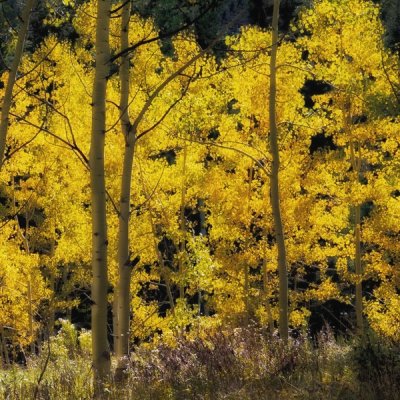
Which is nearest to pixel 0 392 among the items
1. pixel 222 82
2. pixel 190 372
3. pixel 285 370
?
pixel 190 372

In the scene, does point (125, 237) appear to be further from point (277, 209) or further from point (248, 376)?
point (277, 209)

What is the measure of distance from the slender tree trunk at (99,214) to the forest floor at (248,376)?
0.29 m

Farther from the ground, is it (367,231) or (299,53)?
(299,53)

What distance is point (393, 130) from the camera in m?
12.6

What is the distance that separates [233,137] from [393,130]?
11.6ft

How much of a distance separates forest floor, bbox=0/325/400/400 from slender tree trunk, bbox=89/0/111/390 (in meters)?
0.29

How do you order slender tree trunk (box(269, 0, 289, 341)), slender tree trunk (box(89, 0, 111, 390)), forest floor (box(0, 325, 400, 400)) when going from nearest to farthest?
forest floor (box(0, 325, 400, 400)) < slender tree trunk (box(89, 0, 111, 390)) < slender tree trunk (box(269, 0, 289, 341))

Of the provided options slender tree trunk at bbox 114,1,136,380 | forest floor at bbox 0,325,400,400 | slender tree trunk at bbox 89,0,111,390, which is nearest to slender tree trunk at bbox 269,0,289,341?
slender tree trunk at bbox 114,1,136,380

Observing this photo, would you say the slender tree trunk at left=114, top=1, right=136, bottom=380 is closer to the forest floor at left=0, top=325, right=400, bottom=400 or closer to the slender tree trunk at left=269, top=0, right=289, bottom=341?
the forest floor at left=0, top=325, right=400, bottom=400

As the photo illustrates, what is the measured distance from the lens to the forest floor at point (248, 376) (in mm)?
3555

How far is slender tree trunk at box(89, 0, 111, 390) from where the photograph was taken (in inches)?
172

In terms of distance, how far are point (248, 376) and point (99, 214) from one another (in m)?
1.63

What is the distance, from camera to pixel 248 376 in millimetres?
4031

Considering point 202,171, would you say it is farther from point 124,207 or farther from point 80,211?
point 124,207
